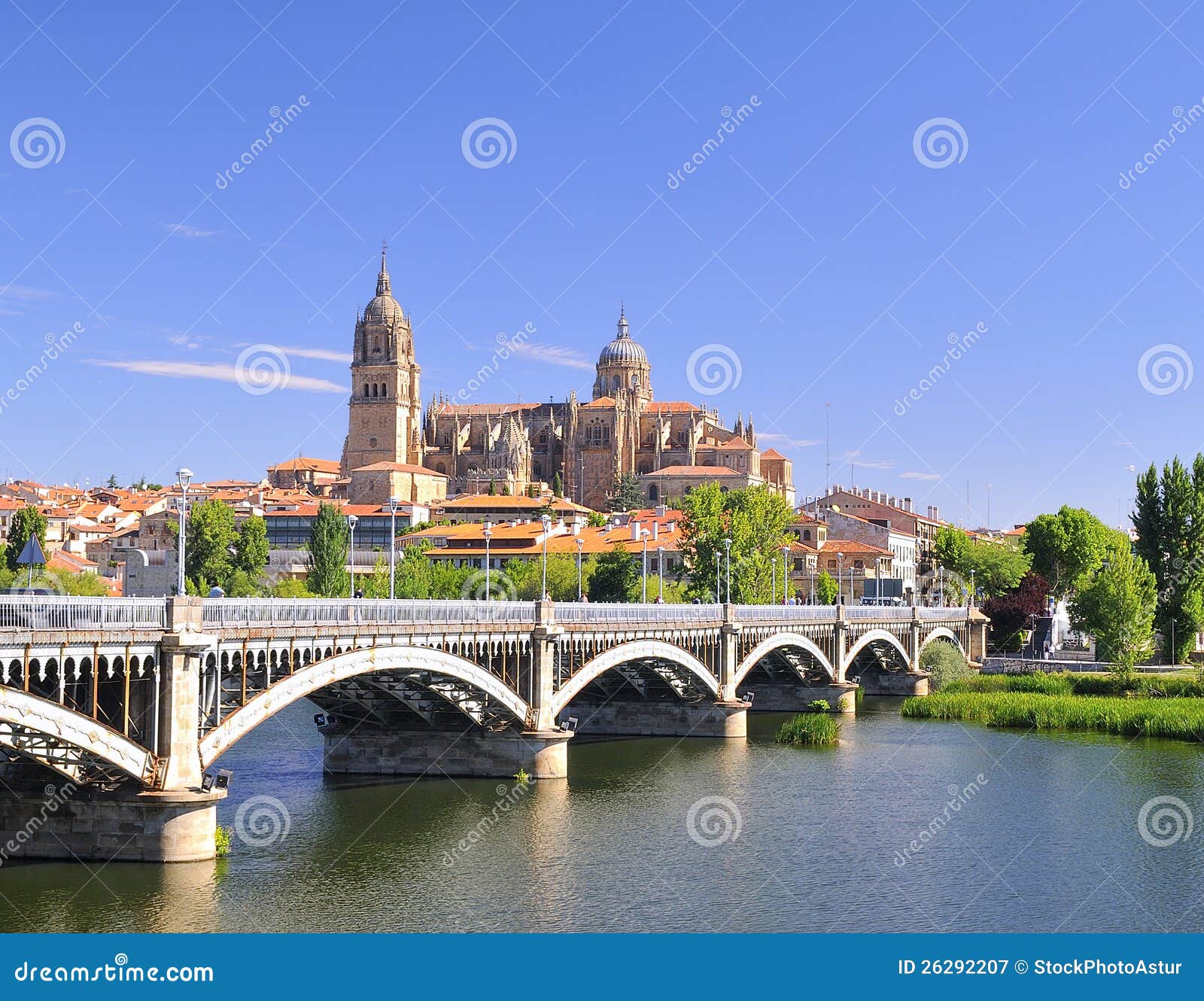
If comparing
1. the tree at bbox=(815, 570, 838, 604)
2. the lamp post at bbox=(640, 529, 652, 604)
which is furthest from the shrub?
the tree at bbox=(815, 570, 838, 604)

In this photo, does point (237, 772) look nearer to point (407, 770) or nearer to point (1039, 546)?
point (407, 770)

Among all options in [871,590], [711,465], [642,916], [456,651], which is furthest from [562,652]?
[711,465]

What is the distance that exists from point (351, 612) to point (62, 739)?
9.69 metres

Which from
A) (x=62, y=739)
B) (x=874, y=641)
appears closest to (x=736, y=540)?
(x=874, y=641)

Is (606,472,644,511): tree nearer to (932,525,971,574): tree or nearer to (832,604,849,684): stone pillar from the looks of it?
(932,525,971,574): tree

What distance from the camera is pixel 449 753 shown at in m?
41.7

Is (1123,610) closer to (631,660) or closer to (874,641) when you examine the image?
(874,641)

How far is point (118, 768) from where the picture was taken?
86.9 feet

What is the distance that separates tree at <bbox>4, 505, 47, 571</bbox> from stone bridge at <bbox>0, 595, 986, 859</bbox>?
175ft

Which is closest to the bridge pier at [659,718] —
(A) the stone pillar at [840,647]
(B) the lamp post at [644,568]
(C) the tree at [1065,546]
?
(B) the lamp post at [644,568]

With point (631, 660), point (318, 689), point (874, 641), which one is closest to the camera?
point (318, 689)

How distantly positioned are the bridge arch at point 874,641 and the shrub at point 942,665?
1077 mm

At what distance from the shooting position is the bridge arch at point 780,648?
56.5 meters

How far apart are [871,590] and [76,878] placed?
8903 centimetres
